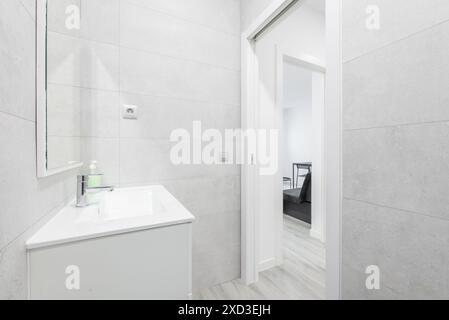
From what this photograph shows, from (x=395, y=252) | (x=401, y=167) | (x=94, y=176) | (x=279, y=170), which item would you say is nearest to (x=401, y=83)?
(x=401, y=167)

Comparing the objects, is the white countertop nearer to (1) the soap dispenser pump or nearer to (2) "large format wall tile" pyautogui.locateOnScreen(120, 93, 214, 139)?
(1) the soap dispenser pump

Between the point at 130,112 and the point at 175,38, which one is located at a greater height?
the point at 175,38

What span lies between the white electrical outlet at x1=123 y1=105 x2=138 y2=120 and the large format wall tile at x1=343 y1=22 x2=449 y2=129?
1170mm

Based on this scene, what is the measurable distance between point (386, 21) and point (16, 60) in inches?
45.4

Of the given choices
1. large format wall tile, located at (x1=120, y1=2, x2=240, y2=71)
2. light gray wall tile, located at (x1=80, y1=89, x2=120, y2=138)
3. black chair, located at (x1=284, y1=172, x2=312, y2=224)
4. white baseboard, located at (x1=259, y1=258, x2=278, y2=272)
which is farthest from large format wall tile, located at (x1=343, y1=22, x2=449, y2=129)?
black chair, located at (x1=284, y1=172, x2=312, y2=224)

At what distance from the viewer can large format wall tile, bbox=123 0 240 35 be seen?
1.36m

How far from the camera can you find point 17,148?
52 centimetres

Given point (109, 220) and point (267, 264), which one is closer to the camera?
point (109, 220)

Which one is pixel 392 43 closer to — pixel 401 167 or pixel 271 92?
pixel 401 167


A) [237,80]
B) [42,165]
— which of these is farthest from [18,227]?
[237,80]

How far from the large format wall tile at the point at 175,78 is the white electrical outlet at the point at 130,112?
0.10 meters

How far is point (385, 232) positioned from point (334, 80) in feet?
2.08

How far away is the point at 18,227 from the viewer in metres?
0.51

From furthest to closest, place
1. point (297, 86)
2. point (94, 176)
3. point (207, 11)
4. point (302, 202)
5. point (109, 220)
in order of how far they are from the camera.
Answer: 1. point (297, 86)
2. point (302, 202)
3. point (207, 11)
4. point (94, 176)
5. point (109, 220)
